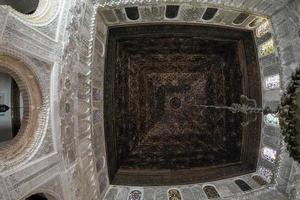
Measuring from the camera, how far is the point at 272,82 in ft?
23.0

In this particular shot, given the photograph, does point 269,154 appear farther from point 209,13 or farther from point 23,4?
point 23,4

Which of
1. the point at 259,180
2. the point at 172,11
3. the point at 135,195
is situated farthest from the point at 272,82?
the point at 135,195

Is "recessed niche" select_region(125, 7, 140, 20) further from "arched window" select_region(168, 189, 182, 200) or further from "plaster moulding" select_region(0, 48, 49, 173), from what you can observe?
"arched window" select_region(168, 189, 182, 200)

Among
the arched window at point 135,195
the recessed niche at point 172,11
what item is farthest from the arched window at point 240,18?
the arched window at point 135,195

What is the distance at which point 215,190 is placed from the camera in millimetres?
7387

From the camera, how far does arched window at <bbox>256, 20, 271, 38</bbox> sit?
6722mm

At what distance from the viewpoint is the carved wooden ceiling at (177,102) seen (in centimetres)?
759

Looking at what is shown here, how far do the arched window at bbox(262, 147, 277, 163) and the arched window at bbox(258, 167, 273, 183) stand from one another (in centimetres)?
31

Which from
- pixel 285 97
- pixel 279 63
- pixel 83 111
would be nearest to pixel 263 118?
pixel 279 63

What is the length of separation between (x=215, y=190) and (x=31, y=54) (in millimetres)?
5535

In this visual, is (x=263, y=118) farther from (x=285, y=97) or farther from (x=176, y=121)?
(x=285, y=97)

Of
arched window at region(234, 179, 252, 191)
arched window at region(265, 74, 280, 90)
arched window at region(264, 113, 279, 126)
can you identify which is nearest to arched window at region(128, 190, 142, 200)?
arched window at region(234, 179, 252, 191)

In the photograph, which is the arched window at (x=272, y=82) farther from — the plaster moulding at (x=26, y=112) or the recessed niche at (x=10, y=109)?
the recessed niche at (x=10, y=109)

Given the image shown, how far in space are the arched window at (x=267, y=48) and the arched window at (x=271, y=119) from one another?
151 centimetres
